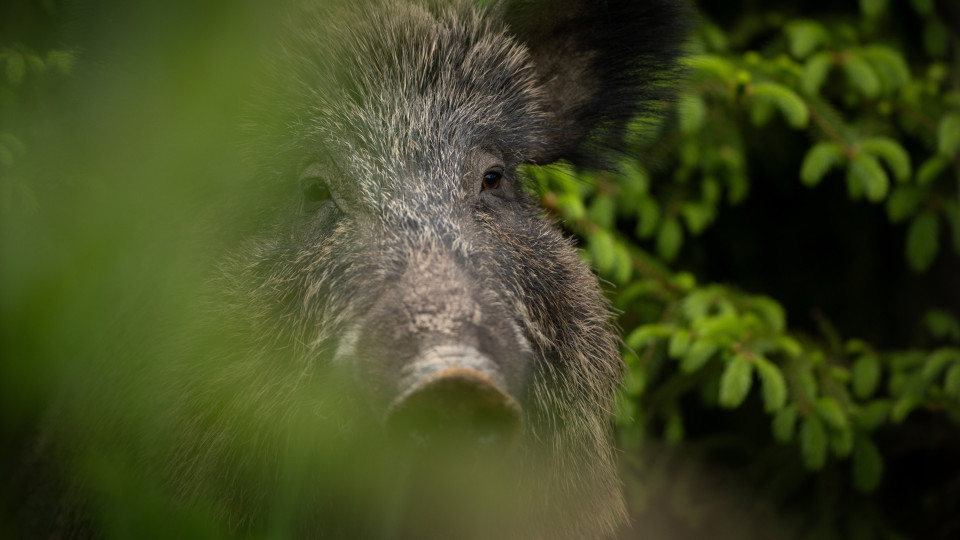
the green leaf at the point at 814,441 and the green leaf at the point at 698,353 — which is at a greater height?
the green leaf at the point at 698,353

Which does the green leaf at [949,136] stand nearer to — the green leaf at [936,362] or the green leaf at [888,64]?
the green leaf at [888,64]

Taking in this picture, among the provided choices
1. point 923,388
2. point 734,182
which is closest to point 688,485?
point 923,388

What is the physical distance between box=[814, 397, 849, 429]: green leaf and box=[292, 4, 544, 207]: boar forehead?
147cm

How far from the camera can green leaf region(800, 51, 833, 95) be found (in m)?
2.91

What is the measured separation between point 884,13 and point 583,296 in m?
2.05

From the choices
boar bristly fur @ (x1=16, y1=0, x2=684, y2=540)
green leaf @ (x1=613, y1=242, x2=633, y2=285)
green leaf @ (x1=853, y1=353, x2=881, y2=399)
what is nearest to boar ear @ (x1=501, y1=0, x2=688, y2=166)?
boar bristly fur @ (x1=16, y1=0, x2=684, y2=540)

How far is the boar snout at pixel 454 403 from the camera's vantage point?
1.24 metres

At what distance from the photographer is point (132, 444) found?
1.77m

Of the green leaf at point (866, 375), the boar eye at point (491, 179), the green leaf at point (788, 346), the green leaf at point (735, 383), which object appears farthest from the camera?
the green leaf at point (866, 375)

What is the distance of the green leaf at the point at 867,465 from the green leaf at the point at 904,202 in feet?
2.81

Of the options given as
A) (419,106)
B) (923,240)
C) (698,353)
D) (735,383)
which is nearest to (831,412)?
(735,383)

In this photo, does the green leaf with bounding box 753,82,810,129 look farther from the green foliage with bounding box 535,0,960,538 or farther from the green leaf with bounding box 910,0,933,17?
the green leaf with bounding box 910,0,933,17

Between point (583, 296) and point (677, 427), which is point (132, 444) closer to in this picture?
point (583, 296)

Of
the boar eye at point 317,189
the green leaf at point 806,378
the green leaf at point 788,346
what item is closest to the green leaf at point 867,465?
the green leaf at point 806,378
